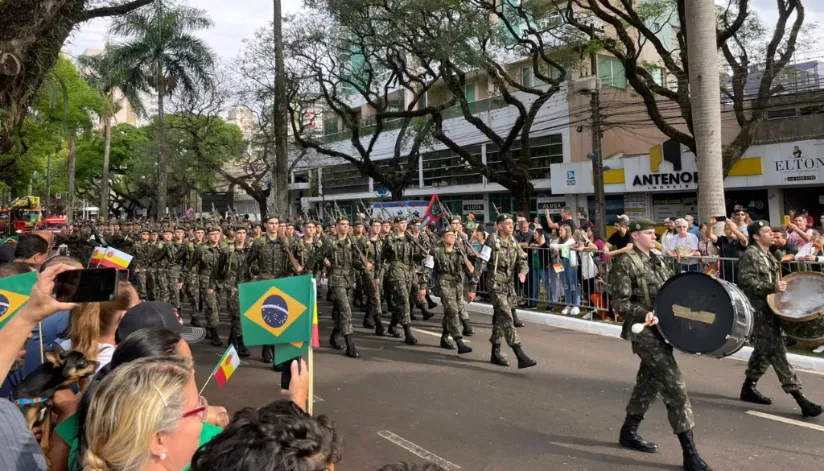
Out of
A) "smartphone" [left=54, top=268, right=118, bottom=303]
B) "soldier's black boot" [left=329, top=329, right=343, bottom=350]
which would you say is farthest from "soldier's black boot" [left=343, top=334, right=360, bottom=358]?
"smartphone" [left=54, top=268, right=118, bottom=303]

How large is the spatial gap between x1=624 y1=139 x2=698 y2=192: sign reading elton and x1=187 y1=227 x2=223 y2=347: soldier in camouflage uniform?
1727 centimetres

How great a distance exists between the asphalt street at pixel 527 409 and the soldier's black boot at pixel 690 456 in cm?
21

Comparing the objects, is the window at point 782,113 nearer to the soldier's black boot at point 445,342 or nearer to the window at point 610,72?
the window at point 610,72

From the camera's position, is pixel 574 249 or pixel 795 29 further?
pixel 795 29

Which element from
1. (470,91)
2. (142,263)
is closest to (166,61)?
(470,91)

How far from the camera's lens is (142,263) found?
1386cm

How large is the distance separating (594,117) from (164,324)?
1719cm

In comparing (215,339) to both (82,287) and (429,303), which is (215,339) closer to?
(429,303)

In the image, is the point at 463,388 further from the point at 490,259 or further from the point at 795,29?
the point at 795,29

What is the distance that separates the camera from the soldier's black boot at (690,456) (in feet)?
14.4

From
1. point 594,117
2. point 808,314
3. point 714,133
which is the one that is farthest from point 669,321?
point 594,117

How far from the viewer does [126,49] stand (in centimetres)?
2977

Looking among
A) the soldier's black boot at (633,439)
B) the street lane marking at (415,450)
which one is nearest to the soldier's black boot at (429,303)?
the street lane marking at (415,450)

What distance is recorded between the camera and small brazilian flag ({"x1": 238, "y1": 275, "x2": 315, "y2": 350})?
3725mm
